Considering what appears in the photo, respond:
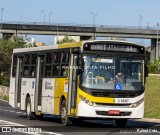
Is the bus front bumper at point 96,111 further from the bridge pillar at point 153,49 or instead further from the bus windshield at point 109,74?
the bridge pillar at point 153,49

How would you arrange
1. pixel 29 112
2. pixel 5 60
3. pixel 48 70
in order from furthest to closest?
1. pixel 5 60
2. pixel 29 112
3. pixel 48 70

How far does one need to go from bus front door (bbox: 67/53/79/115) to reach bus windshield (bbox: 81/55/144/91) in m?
0.52

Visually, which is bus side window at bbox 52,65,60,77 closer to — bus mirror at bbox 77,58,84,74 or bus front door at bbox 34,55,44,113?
bus front door at bbox 34,55,44,113

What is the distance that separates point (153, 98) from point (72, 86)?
23.8m

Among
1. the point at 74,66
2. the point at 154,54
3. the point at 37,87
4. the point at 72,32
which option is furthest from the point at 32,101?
the point at 154,54

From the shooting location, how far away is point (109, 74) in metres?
19.9

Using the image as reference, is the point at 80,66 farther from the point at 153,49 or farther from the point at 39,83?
the point at 153,49

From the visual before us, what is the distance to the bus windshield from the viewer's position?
65.3 ft

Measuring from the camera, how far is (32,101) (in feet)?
81.7

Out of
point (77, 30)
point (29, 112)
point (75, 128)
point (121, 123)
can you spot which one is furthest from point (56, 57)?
point (77, 30)

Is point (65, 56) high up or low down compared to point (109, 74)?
up

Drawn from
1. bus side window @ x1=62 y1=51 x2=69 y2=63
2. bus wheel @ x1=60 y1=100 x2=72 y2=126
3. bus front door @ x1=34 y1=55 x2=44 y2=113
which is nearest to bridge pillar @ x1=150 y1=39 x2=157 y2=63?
bus front door @ x1=34 y1=55 x2=44 y2=113

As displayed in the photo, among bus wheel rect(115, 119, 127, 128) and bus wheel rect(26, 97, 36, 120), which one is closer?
bus wheel rect(115, 119, 127, 128)

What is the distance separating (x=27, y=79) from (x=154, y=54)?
109815 millimetres
